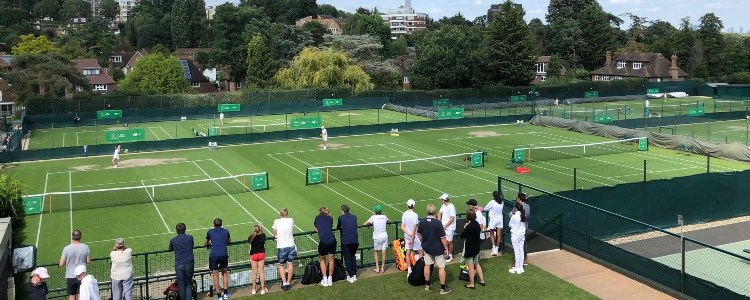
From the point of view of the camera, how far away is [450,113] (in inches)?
2386

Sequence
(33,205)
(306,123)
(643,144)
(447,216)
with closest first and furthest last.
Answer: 1. (447,216)
2. (33,205)
3. (643,144)
4. (306,123)

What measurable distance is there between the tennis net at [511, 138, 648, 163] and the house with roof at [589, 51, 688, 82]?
5983 cm

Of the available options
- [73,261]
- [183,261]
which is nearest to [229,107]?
[183,261]

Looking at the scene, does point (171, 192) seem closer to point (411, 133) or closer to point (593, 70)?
point (411, 133)

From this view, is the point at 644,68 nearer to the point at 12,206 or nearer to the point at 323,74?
the point at 323,74

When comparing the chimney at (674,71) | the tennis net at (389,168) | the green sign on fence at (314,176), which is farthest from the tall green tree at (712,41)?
the green sign on fence at (314,176)

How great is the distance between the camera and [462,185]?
112ft

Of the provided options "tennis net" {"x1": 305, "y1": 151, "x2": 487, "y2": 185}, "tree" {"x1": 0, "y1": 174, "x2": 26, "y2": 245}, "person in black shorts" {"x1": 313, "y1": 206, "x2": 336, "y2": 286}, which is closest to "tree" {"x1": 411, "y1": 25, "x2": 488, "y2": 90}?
"tennis net" {"x1": 305, "y1": 151, "x2": 487, "y2": 185}

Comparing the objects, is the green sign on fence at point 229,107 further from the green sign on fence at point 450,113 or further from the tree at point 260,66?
the tree at point 260,66

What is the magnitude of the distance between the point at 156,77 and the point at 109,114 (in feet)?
69.7

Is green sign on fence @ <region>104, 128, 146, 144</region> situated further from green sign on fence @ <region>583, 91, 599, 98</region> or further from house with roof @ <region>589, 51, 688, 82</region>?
house with roof @ <region>589, 51, 688, 82</region>

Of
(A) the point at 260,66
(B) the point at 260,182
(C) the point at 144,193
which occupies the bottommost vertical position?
(C) the point at 144,193

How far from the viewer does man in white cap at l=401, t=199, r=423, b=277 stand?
1499 cm

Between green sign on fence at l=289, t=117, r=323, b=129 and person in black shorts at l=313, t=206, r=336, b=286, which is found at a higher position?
green sign on fence at l=289, t=117, r=323, b=129
